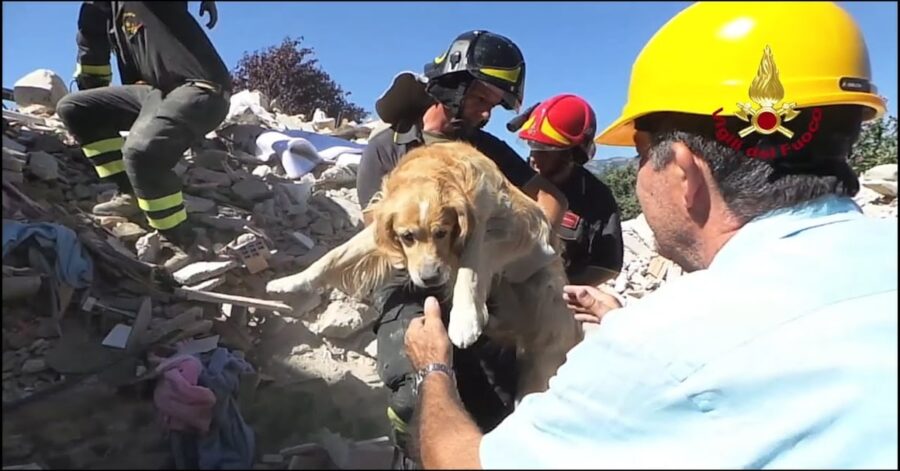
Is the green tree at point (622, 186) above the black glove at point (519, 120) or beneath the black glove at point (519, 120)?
beneath

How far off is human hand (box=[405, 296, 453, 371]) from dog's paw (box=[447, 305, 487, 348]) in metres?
0.24

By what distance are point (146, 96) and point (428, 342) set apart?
3.00ft

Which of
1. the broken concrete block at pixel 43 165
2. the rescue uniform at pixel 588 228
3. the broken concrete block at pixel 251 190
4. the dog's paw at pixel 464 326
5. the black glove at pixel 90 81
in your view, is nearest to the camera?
the black glove at pixel 90 81

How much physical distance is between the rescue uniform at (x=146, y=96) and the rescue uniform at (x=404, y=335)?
2.60 feet

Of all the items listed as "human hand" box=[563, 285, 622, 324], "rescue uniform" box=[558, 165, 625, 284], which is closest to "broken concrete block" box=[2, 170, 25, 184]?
"human hand" box=[563, 285, 622, 324]

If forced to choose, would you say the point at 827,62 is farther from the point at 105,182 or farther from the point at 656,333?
the point at 105,182

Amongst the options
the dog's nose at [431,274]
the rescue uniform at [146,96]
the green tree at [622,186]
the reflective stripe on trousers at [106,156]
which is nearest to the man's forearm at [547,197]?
the green tree at [622,186]

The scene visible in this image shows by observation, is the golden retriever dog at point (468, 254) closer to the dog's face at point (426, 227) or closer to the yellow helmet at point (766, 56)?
the dog's face at point (426, 227)

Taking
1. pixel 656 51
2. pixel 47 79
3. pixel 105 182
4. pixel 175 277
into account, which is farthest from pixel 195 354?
pixel 656 51

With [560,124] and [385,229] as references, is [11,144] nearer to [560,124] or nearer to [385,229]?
[385,229]

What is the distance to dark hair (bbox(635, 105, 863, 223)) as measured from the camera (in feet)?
4.18

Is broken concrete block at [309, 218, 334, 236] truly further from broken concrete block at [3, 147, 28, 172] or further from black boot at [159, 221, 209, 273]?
broken concrete block at [3, 147, 28, 172]

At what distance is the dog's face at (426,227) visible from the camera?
236cm

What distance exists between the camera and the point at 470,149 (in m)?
2.52
